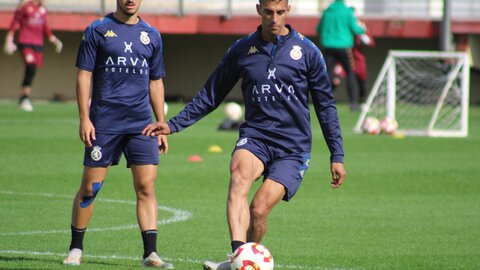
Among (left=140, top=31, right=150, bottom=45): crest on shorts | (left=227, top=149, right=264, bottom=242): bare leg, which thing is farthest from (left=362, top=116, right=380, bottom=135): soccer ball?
(left=227, top=149, right=264, bottom=242): bare leg

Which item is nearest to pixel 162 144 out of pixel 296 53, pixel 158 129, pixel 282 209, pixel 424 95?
pixel 158 129

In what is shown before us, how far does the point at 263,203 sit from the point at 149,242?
4.09ft

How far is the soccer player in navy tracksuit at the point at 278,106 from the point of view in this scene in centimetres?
744

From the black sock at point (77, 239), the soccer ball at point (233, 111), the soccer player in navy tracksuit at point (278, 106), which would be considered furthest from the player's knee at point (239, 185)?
the soccer ball at point (233, 111)

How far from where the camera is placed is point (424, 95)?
81.1ft

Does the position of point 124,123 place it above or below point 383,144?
above

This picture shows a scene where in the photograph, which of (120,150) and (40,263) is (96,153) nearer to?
(120,150)

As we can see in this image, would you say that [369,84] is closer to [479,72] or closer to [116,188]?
[479,72]

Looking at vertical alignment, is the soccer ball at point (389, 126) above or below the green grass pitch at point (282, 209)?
below

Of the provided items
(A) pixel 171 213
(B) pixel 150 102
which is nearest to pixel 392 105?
(A) pixel 171 213

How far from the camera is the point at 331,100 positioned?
299 inches

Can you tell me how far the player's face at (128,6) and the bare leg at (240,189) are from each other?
4.57 feet

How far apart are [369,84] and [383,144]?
13.2 meters

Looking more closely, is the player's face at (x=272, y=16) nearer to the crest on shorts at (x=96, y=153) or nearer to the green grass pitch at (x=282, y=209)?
the crest on shorts at (x=96, y=153)
